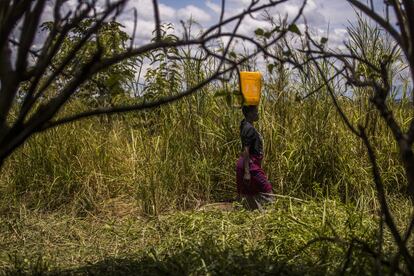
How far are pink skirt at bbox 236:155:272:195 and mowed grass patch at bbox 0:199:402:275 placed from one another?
1.87ft

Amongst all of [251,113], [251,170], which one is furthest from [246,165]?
[251,113]

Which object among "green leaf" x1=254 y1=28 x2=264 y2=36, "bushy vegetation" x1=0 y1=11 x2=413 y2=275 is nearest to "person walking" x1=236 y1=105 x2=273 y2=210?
"bushy vegetation" x1=0 y1=11 x2=413 y2=275

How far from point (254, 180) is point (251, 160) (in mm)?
210

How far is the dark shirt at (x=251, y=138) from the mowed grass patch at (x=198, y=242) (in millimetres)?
783

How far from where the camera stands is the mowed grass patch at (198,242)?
11.6 ft

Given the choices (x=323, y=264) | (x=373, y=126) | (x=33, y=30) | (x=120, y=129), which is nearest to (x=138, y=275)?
(x=323, y=264)

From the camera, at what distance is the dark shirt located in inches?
251

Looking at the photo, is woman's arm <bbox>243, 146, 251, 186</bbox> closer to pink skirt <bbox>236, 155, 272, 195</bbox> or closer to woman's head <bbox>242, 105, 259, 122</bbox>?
pink skirt <bbox>236, 155, 272, 195</bbox>

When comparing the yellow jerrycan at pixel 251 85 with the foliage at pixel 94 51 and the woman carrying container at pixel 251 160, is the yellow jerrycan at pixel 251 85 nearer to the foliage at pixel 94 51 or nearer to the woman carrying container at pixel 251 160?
the woman carrying container at pixel 251 160

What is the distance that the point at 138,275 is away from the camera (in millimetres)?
3588

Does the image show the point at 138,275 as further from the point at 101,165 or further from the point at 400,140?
the point at 101,165

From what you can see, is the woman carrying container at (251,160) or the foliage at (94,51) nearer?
the foliage at (94,51)

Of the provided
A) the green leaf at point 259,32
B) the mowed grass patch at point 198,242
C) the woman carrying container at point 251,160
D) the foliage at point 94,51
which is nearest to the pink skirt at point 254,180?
the woman carrying container at point 251,160

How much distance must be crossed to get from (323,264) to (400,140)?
4.77ft
